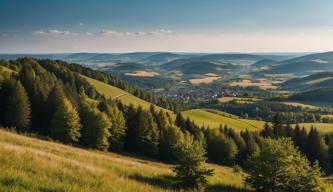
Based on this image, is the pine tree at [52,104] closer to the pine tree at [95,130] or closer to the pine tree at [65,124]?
the pine tree at [65,124]

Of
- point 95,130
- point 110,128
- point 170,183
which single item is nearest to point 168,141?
point 110,128

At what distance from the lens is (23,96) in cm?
6706

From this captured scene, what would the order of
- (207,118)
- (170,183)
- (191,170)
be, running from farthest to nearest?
(207,118) → (191,170) → (170,183)

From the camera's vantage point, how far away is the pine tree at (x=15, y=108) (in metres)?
64.6

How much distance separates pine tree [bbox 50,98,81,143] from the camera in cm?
6359

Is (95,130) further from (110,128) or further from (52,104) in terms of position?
(52,104)

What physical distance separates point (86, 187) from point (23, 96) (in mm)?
58074

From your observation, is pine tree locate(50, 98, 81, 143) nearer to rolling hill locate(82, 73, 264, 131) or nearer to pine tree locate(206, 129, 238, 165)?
pine tree locate(206, 129, 238, 165)

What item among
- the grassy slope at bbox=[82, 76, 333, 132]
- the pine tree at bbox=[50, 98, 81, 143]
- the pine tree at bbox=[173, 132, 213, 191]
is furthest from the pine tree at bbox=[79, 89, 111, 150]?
the grassy slope at bbox=[82, 76, 333, 132]

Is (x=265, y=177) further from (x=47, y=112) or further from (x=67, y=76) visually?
(x=67, y=76)

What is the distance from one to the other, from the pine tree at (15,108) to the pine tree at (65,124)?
17.6 ft

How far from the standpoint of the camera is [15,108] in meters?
65.2

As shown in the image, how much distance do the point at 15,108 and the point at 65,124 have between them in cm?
1032

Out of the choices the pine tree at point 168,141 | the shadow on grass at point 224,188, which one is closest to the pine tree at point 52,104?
the pine tree at point 168,141
